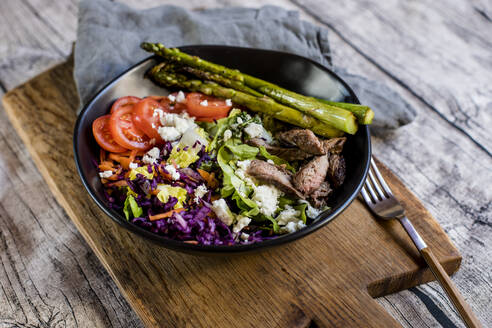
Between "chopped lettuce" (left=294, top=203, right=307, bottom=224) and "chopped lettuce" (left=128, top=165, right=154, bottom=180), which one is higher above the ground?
"chopped lettuce" (left=294, top=203, right=307, bottom=224)

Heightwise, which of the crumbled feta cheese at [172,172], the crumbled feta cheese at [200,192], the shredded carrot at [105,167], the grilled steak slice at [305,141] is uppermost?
the grilled steak slice at [305,141]

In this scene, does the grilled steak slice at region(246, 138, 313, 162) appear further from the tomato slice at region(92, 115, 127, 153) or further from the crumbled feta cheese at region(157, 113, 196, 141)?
the tomato slice at region(92, 115, 127, 153)

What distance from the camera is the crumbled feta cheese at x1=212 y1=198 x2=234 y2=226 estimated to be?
3.00 meters

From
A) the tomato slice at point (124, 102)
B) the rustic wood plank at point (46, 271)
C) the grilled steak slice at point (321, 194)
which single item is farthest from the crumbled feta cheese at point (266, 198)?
the tomato slice at point (124, 102)

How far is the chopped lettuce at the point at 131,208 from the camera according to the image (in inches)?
120

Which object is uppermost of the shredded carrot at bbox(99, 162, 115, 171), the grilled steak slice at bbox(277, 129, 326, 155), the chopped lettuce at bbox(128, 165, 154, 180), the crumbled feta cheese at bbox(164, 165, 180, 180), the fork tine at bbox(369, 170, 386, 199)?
the grilled steak slice at bbox(277, 129, 326, 155)

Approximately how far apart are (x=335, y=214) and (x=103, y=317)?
1997mm

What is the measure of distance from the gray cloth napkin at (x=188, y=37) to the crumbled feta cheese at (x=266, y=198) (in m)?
1.65

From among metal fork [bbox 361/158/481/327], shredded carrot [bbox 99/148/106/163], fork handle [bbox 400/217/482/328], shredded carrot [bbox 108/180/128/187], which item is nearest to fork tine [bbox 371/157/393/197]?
metal fork [bbox 361/158/481/327]

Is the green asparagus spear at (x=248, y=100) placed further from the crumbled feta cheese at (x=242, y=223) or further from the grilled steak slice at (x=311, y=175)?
the crumbled feta cheese at (x=242, y=223)

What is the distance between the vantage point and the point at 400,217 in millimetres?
3373

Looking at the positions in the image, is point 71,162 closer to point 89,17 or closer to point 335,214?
point 89,17

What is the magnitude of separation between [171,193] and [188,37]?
2.30 m

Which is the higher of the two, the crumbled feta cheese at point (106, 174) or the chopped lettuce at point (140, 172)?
the chopped lettuce at point (140, 172)
